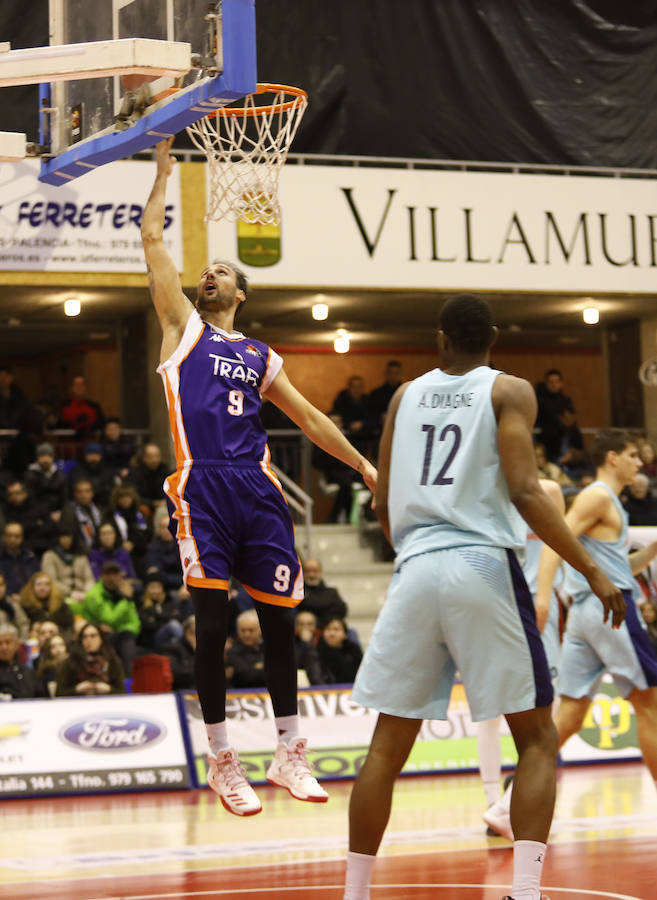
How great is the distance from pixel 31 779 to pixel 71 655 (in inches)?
55.7

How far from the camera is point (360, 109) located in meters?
18.2

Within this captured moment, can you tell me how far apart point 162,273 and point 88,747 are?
6426mm

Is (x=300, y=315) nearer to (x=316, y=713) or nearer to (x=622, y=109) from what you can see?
(x=622, y=109)

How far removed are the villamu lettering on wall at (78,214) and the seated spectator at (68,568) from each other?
12.5 feet

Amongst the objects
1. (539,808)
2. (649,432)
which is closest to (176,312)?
(539,808)

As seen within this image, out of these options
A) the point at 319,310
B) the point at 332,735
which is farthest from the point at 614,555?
the point at 319,310

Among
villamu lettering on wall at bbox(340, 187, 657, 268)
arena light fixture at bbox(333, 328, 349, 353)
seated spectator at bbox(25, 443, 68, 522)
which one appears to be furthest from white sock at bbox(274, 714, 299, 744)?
arena light fixture at bbox(333, 328, 349, 353)

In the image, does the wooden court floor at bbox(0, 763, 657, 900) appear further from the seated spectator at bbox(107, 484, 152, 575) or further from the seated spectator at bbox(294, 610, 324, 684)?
the seated spectator at bbox(107, 484, 152, 575)

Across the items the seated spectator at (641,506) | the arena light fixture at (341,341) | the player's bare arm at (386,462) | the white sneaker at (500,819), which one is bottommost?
the white sneaker at (500,819)

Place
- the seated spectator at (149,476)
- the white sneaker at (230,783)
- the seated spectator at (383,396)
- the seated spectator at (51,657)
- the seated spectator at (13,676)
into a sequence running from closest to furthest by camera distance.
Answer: the white sneaker at (230,783) < the seated spectator at (13,676) < the seated spectator at (51,657) < the seated spectator at (149,476) < the seated spectator at (383,396)

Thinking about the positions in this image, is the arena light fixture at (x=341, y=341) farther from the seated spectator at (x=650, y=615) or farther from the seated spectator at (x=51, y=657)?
the seated spectator at (x=51, y=657)

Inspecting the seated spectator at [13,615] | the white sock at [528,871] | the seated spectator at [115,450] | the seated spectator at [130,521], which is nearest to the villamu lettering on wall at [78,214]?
the seated spectator at [115,450]

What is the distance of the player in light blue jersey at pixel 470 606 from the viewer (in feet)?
17.1

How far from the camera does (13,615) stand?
1408 cm
